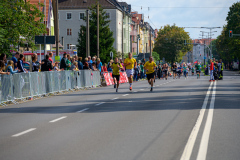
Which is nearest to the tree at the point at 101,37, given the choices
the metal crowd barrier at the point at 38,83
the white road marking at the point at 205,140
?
the metal crowd barrier at the point at 38,83

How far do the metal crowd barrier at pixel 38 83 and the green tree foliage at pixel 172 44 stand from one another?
4037 inches

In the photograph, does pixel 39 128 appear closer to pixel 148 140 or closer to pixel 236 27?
pixel 148 140

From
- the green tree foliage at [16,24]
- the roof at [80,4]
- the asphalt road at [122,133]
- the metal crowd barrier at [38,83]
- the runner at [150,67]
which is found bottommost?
the asphalt road at [122,133]

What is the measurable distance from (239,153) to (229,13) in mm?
97230

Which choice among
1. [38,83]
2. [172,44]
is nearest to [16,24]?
[38,83]

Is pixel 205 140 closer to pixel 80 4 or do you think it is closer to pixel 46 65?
pixel 46 65

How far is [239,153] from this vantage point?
7.59 meters

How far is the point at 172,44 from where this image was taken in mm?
131500

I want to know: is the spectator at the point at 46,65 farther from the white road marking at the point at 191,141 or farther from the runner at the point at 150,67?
the white road marking at the point at 191,141

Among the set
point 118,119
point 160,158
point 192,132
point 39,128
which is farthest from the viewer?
point 118,119

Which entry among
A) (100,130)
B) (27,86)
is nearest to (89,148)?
(100,130)

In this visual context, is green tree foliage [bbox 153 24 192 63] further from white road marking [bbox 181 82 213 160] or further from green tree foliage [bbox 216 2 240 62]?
white road marking [bbox 181 82 213 160]

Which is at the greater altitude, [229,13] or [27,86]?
[229,13]

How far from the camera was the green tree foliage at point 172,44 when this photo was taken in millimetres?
131000
